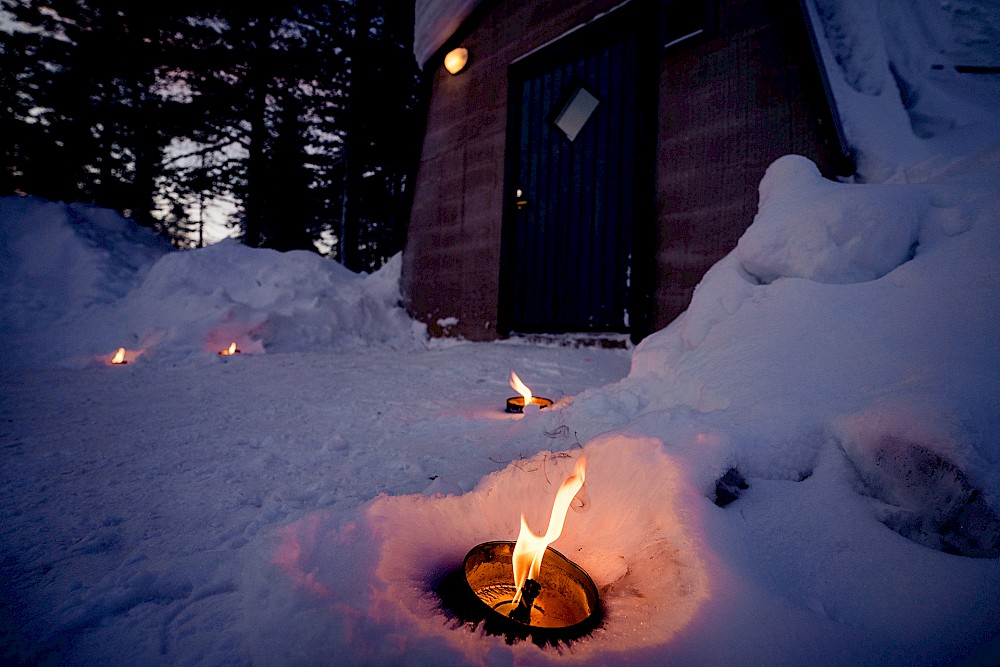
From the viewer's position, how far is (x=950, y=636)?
29.4 inches

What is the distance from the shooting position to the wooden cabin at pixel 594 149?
3251 millimetres

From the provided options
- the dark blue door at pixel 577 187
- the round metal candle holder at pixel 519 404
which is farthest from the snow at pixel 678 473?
the dark blue door at pixel 577 187

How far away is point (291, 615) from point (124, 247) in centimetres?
885

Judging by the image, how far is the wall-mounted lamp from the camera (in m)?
5.48

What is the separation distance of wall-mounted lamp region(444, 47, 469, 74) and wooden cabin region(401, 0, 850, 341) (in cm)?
4

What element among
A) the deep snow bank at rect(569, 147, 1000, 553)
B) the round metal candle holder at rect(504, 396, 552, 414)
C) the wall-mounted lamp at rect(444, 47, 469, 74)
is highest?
the wall-mounted lamp at rect(444, 47, 469, 74)

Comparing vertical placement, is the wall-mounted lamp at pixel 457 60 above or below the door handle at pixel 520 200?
above

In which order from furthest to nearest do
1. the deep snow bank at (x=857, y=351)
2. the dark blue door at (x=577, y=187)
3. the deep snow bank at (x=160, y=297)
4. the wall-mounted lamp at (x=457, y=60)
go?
1. the wall-mounted lamp at (x=457, y=60)
2. the deep snow bank at (x=160, y=297)
3. the dark blue door at (x=577, y=187)
4. the deep snow bank at (x=857, y=351)

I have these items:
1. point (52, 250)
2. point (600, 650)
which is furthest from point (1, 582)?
point (52, 250)

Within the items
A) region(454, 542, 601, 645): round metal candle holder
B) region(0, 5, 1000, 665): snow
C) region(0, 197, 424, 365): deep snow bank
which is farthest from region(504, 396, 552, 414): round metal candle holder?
region(0, 197, 424, 365): deep snow bank

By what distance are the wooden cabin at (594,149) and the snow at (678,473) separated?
0.51 metres

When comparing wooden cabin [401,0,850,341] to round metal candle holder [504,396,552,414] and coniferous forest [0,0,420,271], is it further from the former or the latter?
coniferous forest [0,0,420,271]

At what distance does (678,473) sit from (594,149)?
156 inches

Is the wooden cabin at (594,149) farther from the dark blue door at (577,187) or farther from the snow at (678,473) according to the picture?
the snow at (678,473)
